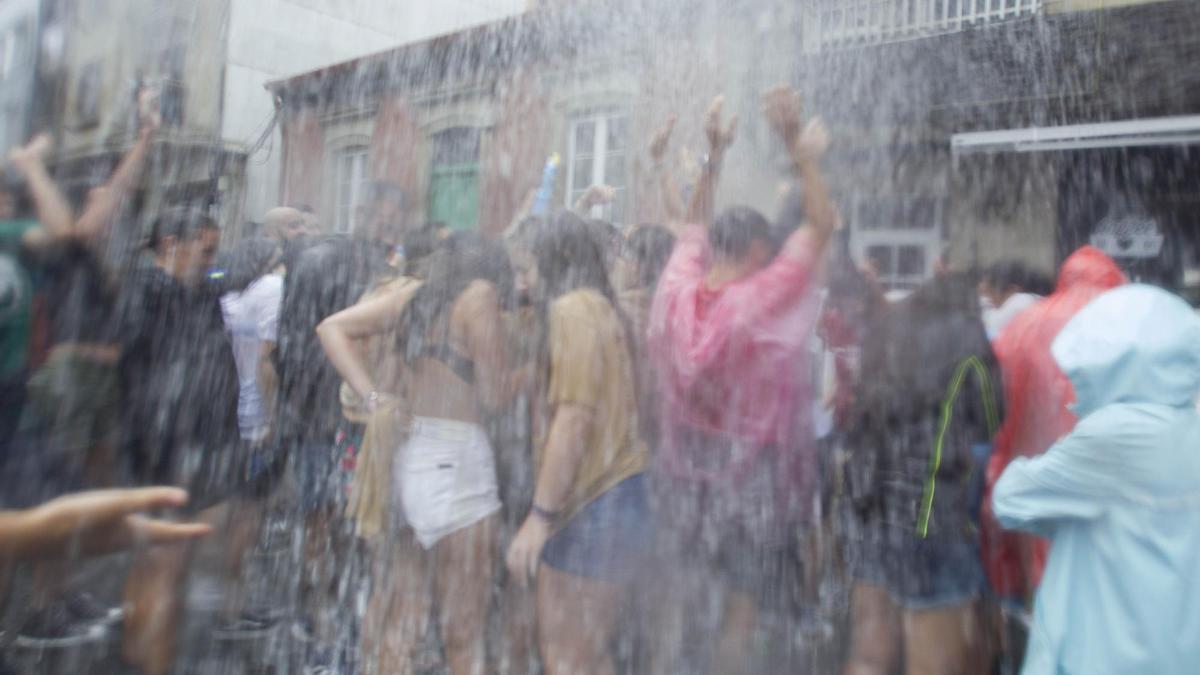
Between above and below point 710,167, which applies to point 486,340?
below

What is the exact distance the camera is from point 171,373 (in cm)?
337

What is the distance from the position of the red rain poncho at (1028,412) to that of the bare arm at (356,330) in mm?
2097

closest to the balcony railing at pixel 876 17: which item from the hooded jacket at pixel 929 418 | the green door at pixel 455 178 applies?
the green door at pixel 455 178

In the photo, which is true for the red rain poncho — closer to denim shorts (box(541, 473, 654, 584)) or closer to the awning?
denim shorts (box(541, 473, 654, 584))

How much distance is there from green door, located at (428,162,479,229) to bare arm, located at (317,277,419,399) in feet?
25.4

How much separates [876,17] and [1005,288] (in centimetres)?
507

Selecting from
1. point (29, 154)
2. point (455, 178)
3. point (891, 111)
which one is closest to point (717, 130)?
point (29, 154)

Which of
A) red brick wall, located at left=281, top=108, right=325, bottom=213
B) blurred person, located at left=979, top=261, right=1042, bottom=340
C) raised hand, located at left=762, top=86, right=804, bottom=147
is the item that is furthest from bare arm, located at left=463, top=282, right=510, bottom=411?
red brick wall, located at left=281, top=108, right=325, bottom=213

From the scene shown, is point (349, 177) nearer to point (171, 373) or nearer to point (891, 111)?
point (891, 111)

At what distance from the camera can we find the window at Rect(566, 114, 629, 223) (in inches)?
361

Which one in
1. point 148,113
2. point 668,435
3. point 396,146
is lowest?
point 668,435

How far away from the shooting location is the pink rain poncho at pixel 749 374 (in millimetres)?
2719

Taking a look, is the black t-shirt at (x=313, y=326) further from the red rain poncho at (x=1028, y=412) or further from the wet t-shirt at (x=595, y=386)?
the red rain poncho at (x=1028, y=412)

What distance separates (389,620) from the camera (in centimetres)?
329
